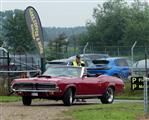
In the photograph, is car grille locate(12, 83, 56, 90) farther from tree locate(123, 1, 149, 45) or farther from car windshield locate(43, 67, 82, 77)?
tree locate(123, 1, 149, 45)

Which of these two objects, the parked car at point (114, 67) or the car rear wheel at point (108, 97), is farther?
the parked car at point (114, 67)

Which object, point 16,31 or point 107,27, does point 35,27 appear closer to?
point 16,31

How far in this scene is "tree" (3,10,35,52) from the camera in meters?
62.9

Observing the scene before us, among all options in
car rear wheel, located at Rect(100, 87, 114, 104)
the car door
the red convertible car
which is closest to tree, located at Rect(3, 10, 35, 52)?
car rear wheel, located at Rect(100, 87, 114, 104)

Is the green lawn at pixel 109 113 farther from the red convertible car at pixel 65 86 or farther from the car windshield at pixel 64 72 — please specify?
the car windshield at pixel 64 72

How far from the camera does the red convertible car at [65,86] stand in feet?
62.7

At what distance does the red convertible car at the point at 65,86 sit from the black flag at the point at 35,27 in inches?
258

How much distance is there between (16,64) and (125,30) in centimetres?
4021

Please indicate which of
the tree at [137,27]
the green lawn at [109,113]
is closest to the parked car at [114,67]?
the green lawn at [109,113]

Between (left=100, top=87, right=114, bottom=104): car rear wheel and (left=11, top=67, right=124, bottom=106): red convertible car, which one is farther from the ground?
(left=11, top=67, right=124, bottom=106): red convertible car

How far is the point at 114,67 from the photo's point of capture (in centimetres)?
3369

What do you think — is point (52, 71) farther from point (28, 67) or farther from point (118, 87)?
point (28, 67)

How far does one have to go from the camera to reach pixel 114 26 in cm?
7769

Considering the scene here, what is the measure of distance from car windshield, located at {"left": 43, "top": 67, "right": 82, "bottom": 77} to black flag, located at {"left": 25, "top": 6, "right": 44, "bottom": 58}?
271 inches
